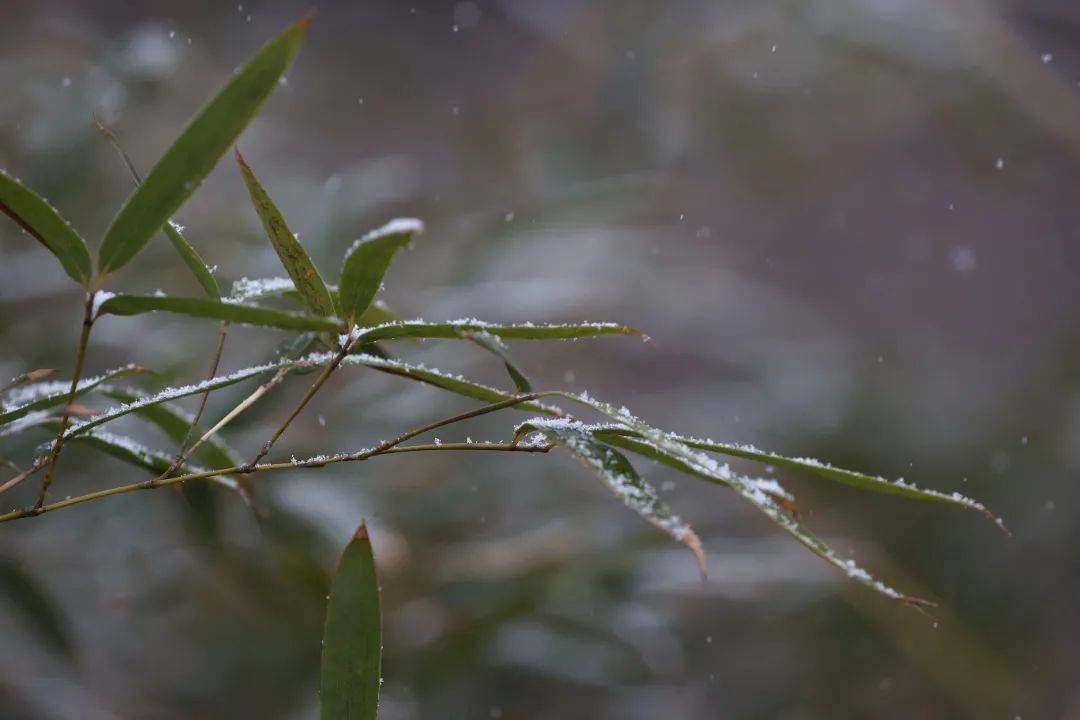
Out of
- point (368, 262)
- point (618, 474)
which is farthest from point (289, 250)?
point (618, 474)

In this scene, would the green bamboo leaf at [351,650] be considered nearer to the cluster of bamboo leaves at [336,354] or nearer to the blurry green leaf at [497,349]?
the cluster of bamboo leaves at [336,354]

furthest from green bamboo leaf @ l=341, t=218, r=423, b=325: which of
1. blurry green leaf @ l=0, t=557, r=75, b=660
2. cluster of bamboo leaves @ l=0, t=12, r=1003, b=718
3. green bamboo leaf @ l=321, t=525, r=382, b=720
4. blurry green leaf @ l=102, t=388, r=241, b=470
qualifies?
blurry green leaf @ l=0, t=557, r=75, b=660

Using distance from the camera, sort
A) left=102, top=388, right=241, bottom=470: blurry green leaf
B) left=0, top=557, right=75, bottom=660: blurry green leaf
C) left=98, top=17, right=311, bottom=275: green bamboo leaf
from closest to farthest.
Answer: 1. left=98, top=17, right=311, bottom=275: green bamboo leaf
2. left=102, top=388, right=241, bottom=470: blurry green leaf
3. left=0, top=557, right=75, bottom=660: blurry green leaf

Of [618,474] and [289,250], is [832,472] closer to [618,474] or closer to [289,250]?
[618,474]

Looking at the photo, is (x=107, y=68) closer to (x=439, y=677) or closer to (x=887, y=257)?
(x=439, y=677)

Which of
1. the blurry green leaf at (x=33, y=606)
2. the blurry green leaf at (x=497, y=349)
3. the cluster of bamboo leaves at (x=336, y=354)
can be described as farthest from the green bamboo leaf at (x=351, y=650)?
the blurry green leaf at (x=33, y=606)

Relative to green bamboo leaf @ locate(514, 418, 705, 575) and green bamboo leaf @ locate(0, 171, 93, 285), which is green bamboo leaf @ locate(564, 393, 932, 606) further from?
green bamboo leaf @ locate(0, 171, 93, 285)
